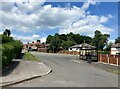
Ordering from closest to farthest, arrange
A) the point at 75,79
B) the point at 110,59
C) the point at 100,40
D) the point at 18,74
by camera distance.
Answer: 1. the point at 75,79
2. the point at 18,74
3. the point at 110,59
4. the point at 100,40

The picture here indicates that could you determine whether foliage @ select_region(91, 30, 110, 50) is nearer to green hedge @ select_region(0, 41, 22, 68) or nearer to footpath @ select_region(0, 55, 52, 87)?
green hedge @ select_region(0, 41, 22, 68)

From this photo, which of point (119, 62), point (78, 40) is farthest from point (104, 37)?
point (119, 62)

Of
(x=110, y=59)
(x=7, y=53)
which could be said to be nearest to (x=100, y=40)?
(x=110, y=59)

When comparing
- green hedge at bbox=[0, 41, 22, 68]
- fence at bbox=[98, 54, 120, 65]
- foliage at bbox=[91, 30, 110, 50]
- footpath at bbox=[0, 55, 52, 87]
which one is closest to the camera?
footpath at bbox=[0, 55, 52, 87]

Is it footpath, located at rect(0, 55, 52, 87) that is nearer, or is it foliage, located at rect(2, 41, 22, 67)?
footpath, located at rect(0, 55, 52, 87)

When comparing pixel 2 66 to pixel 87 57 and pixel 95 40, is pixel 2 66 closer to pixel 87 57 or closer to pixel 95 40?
pixel 87 57

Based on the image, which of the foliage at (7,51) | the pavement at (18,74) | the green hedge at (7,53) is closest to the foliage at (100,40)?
the foliage at (7,51)

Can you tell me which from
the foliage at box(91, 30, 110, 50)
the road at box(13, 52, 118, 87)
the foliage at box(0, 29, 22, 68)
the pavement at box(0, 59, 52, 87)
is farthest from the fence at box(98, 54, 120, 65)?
the foliage at box(91, 30, 110, 50)

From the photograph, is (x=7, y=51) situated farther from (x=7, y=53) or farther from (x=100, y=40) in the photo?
(x=100, y=40)

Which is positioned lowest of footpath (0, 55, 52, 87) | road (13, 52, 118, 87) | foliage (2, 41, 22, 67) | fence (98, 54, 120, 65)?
road (13, 52, 118, 87)

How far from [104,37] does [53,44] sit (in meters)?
24.2

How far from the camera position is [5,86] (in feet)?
40.0

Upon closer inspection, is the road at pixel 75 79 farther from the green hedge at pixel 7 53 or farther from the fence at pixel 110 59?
the fence at pixel 110 59

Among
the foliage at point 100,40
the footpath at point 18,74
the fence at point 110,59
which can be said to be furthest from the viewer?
the foliage at point 100,40
